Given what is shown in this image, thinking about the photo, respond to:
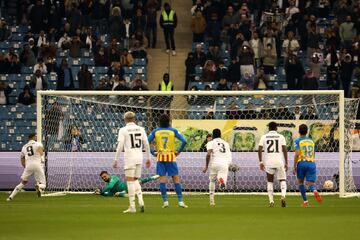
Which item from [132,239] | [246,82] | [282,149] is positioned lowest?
[132,239]

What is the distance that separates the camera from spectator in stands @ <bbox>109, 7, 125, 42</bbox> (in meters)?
42.4

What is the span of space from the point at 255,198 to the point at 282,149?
460 cm

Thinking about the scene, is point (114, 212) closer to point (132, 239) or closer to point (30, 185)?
point (132, 239)

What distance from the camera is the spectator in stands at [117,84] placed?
38781mm

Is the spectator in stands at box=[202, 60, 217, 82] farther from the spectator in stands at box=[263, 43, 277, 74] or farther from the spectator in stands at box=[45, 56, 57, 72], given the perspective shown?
the spectator in stands at box=[45, 56, 57, 72]

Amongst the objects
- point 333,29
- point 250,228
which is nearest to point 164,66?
point 333,29

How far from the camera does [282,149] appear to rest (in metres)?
26.2

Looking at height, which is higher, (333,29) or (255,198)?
(333,29)

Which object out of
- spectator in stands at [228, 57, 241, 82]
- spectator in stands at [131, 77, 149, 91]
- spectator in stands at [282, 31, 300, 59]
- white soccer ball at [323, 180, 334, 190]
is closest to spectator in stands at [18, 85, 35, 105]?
spectator in stands at [131, 77, 149, 91]

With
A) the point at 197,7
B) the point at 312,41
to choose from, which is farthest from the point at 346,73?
the point at 197,7

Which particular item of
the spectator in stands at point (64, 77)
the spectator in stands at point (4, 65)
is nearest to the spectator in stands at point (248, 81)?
the spectator in stands at point (64, 77)

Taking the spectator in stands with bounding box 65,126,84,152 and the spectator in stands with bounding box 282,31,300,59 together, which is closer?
the spectator in stands with bounding box 65,126,84,152

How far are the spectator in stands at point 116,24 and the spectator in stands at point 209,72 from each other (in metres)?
4.50

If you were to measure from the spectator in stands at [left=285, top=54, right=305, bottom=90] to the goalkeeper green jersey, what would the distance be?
987 cm
